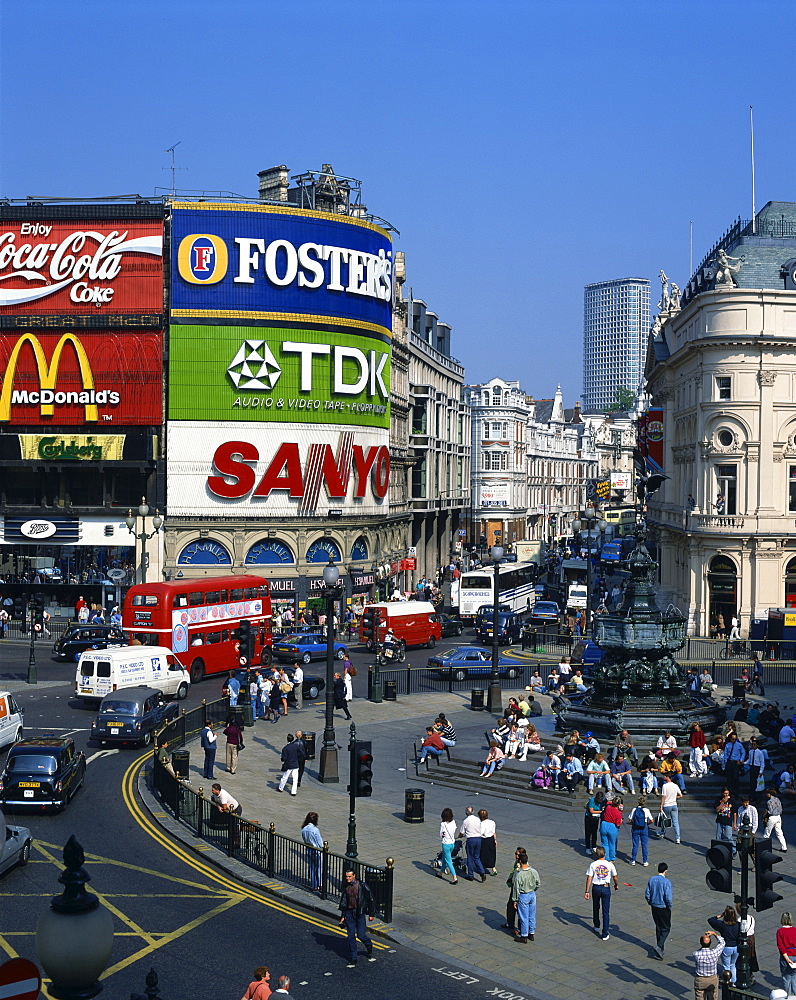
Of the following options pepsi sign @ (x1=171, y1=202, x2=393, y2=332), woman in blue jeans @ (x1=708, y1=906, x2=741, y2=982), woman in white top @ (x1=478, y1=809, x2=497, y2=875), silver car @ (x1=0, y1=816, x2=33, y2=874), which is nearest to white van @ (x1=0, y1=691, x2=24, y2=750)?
silver car @ (x1=0, y1=816, x2=33, y2=874)

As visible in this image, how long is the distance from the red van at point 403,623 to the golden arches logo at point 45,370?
23.2m

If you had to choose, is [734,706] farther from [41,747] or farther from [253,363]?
[253,363]

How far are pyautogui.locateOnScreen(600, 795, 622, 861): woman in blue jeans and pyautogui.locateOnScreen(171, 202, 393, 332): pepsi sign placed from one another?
1985 inches

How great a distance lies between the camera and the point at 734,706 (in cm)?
3909

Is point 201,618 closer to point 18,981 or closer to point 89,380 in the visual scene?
point 89,380

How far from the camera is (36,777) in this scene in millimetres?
25672

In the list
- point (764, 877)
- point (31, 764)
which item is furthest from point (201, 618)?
point (764, 877)

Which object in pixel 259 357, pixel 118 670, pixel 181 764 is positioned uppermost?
pixel 259 357

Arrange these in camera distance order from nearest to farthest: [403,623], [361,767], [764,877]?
1. [764,877]
2. [361,767]
3. [403,623]

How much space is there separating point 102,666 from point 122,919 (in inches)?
770

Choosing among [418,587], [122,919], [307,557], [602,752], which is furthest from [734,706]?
[418,587]

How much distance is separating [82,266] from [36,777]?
1883 inches

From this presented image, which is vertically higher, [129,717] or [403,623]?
[403,623]

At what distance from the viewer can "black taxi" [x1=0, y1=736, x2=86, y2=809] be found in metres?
25.6
